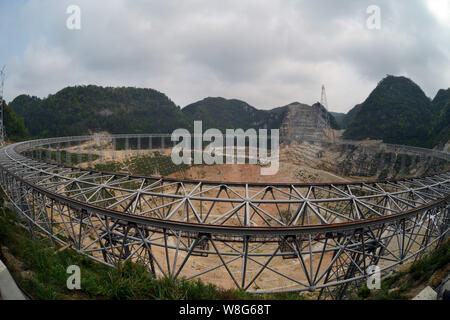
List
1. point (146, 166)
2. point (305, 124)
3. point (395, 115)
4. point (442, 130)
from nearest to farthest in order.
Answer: point (442, 130) → point (146, 166) → point (395, 115) → point (305, 124)

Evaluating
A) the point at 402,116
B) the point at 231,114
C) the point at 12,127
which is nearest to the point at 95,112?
the point at 12,127

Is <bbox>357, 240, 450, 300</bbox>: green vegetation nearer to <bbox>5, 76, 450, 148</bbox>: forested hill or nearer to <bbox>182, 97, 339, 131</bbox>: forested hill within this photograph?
<bbox>5, 76, 450, 148</bbox>: forested hill

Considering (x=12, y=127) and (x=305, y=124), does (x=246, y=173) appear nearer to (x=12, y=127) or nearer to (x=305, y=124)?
(x=305, y=124)

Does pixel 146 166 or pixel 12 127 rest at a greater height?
pixel 12 127

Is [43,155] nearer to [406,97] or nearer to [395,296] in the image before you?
[395,296]

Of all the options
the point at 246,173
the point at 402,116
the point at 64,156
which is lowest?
the point at 246,173
